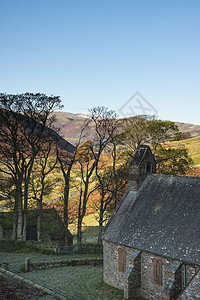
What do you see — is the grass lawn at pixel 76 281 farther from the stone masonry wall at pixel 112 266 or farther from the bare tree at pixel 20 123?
the bare tree at pixel 20 123

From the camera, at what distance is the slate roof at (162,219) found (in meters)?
24.0

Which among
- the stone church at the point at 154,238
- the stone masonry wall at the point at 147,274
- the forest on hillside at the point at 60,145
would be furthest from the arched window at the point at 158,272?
the forest on hillside at the point at 60,145

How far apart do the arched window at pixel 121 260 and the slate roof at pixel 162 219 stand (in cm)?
90

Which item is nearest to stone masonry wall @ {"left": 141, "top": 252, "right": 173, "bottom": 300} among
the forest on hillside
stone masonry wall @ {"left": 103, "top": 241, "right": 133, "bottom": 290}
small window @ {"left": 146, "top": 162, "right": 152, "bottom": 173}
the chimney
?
stone masonry wall @ {"left": 103, "top": 241, "right": 133, "bottom": 290}

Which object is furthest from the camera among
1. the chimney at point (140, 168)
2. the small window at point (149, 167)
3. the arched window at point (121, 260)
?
the small window at point (149, 167)

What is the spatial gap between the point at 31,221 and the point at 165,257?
31.3 m

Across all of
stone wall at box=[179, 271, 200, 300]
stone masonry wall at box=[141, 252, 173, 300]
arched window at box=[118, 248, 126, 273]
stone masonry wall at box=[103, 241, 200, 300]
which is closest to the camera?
stone wall at box=[179, 271, 200, 300]

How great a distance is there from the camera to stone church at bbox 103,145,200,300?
2307 centimetres

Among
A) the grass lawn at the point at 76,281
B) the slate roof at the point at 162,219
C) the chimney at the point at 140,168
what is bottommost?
the grass lawn at the point at 76,281

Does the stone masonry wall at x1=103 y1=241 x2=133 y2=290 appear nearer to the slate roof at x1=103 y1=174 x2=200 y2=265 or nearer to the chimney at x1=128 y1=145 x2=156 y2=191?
the slate roof at x1=103 y1=174 x2=200 y2=265

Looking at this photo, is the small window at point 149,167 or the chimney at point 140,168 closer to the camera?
the chimney at point 140,168

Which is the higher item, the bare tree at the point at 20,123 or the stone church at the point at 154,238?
the bare tree at the point at 20,123

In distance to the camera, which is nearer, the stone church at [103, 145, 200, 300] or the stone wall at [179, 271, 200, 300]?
the stone wall at [179, 271, 200, 300]

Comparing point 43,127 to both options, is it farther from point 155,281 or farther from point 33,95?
point 155,281
